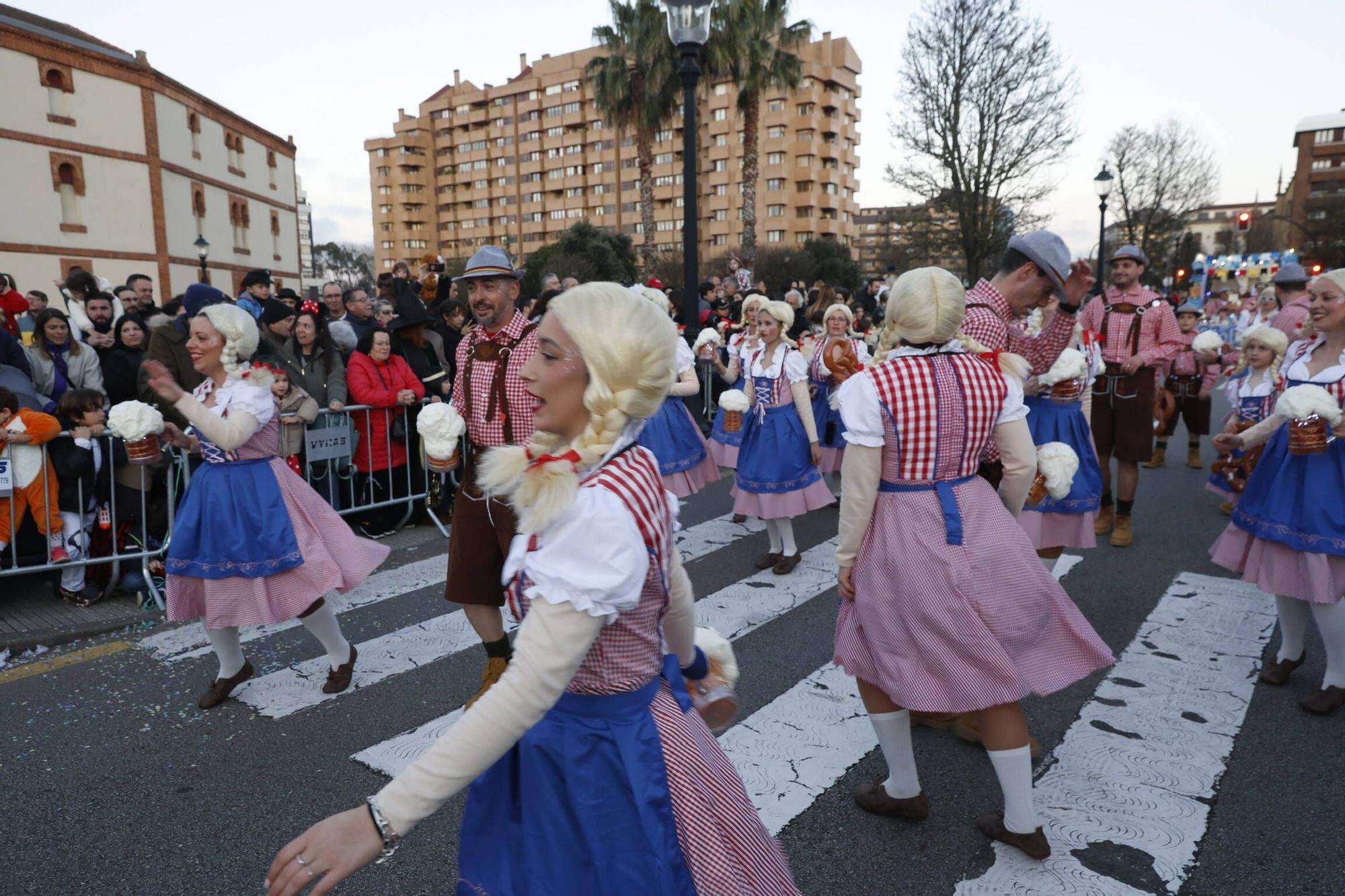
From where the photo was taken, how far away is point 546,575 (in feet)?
5.26

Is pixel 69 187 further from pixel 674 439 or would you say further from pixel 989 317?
pixel 989 317

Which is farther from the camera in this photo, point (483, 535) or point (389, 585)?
point (389, 585)

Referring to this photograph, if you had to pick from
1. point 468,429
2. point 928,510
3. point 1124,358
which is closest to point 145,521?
point 468,429

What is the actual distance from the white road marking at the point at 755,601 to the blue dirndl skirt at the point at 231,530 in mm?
866

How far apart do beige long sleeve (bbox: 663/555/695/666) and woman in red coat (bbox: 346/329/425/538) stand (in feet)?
20.3

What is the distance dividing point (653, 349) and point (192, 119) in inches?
1890

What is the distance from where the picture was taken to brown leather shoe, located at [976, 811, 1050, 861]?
9.68ft

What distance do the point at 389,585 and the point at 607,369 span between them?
5081 mm

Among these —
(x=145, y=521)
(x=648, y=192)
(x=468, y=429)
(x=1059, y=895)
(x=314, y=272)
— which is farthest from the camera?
(x=314, y=272)

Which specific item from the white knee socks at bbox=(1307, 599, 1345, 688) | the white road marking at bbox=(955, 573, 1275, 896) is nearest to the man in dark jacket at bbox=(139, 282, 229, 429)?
the white road marking at bbox=(955, 573, 1275, 896)

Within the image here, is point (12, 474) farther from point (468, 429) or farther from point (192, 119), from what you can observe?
point (192, 119)

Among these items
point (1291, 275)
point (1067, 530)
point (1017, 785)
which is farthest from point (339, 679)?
point (1291, 275)

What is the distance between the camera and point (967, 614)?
2.83m

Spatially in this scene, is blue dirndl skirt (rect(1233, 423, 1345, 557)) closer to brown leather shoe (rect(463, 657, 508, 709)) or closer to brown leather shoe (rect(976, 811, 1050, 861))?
brown leather shoe (rect(976, 811, 1050, 861))
